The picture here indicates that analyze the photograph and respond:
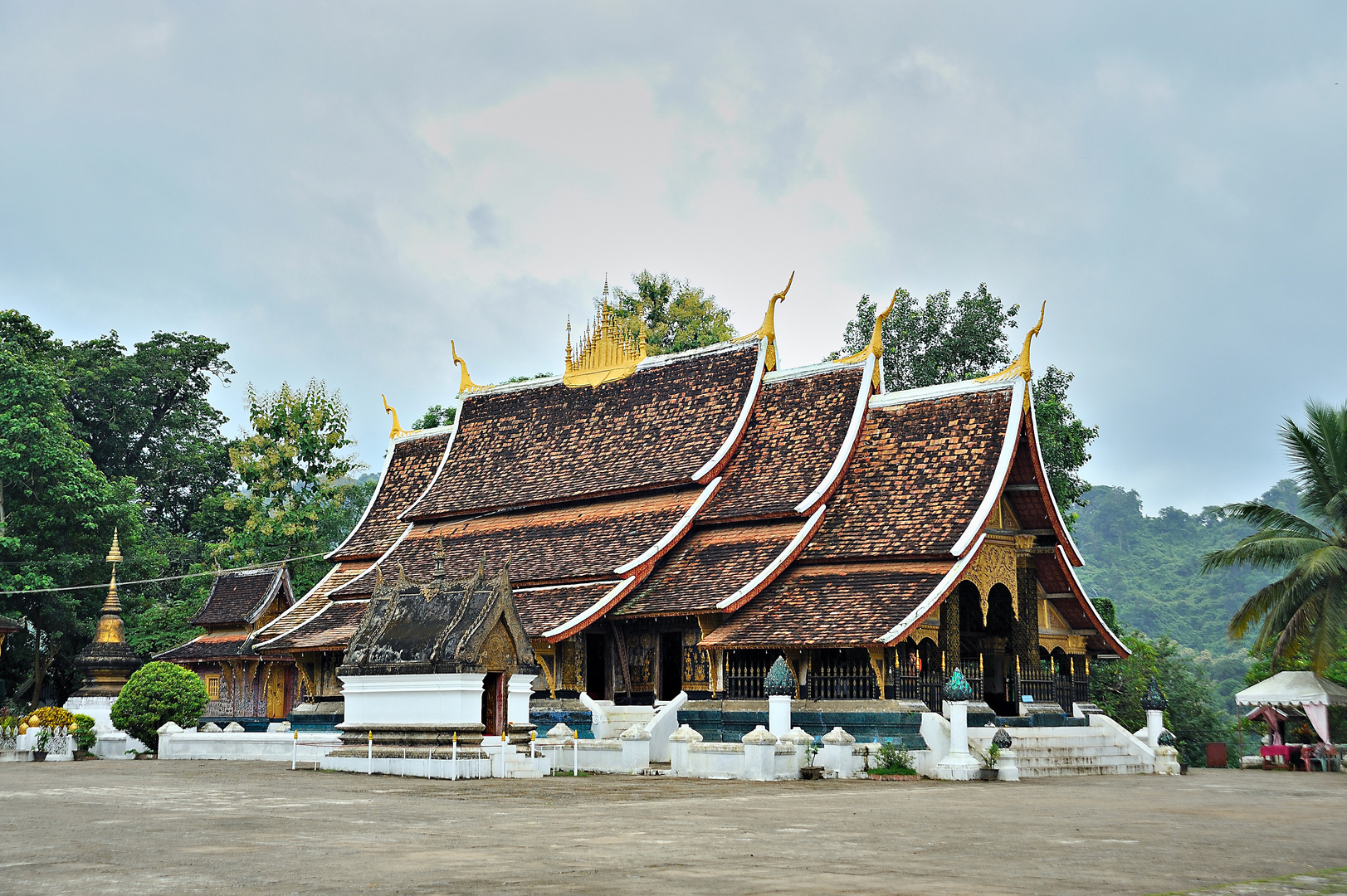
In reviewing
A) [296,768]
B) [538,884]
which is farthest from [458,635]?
[538,884]

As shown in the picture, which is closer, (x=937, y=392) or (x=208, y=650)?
(x=937, y=392)

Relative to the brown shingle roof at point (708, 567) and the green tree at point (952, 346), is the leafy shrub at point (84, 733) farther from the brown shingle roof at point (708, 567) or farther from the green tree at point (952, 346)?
the green tree at point (952, 346)

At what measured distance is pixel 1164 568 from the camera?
78125mm

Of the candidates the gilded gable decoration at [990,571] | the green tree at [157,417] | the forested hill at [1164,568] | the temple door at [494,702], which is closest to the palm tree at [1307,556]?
the gilded gable decoration at [990,571]

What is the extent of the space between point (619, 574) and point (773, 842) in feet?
37.8

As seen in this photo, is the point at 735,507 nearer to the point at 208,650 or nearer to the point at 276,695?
the point at 276,695

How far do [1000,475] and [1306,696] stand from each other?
260 inches

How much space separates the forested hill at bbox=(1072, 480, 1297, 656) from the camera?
229 feet

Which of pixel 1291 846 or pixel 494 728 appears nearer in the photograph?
pixel 1291 846

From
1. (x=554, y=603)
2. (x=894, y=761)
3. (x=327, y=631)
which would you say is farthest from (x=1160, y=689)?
(x=327, y=631)

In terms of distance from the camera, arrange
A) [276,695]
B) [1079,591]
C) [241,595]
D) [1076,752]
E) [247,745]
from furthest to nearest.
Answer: [241,595], [276,695], [1079,591], [247,745], [1076,752]

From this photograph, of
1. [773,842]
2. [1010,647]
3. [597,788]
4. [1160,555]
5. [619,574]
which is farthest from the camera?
[1160,555]

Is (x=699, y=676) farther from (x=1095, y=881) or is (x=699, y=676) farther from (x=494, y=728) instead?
(x=1095, y=881)

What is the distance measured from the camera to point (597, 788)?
13.3 metres
